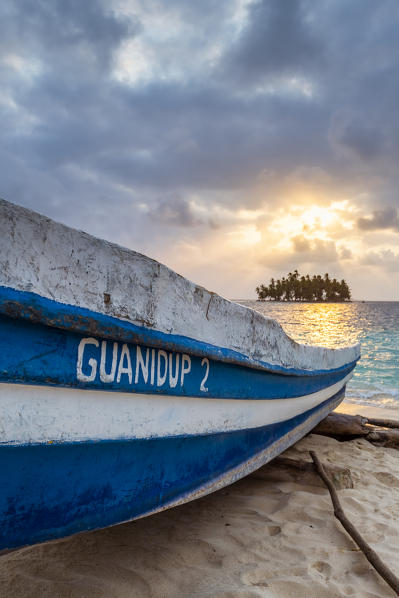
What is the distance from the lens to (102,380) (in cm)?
155

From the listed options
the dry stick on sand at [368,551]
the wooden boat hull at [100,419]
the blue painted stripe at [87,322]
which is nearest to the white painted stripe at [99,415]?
the wooden boat hull at [100,419]

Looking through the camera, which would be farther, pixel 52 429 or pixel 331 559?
pixel 331 559

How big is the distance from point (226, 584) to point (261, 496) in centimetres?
116

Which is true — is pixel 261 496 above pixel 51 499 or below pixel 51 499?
below

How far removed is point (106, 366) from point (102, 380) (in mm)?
53

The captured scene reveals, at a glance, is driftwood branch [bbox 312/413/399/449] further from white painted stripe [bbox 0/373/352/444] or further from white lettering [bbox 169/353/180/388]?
white lettering [bbox 169/353/180/388]

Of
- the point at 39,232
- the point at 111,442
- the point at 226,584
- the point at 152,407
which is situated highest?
the point at 39,232

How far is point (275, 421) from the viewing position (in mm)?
2900

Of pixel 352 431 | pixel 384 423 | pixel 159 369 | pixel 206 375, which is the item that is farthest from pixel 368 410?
pixel 159 369

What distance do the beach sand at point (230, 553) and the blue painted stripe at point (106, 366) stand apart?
2.91ft

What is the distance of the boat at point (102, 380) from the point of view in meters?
1.34

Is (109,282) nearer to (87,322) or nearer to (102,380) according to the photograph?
(87,322)

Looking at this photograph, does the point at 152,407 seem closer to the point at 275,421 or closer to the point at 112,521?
the point at 112,521

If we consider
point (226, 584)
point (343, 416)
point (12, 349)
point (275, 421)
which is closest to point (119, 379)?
point (12, 349)
